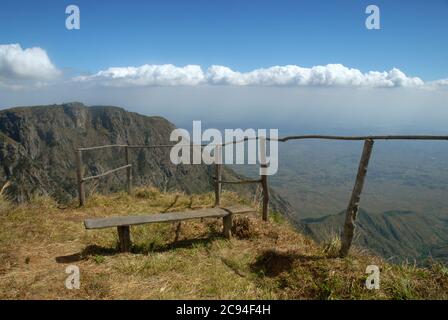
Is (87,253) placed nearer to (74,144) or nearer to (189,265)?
(189,265)

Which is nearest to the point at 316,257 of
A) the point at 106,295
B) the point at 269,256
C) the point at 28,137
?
the point at 269,256

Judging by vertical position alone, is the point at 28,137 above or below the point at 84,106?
below

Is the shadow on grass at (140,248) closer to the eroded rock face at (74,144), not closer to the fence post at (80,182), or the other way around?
the fence post at (80,182)

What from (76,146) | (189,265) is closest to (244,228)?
(189,265)

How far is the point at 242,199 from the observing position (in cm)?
1041

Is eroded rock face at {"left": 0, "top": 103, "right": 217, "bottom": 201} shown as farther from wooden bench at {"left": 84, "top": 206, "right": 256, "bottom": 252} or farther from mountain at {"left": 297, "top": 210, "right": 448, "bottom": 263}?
wooden bench at {"left": 84, "top": 206, "right": 256, "bottom": 252}

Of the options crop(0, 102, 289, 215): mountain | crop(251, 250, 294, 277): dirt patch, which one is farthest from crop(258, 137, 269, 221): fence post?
crop(0, 102, 289, 215): mountain

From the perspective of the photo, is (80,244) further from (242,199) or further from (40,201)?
(242,199)

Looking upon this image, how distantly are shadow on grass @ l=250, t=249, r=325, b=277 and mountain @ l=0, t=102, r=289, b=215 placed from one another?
100m

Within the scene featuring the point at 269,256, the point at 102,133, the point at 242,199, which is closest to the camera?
the point at 269,256

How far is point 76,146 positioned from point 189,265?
16950 cm

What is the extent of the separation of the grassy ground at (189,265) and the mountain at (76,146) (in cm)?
9891

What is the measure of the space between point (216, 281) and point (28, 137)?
171764 millimetres
